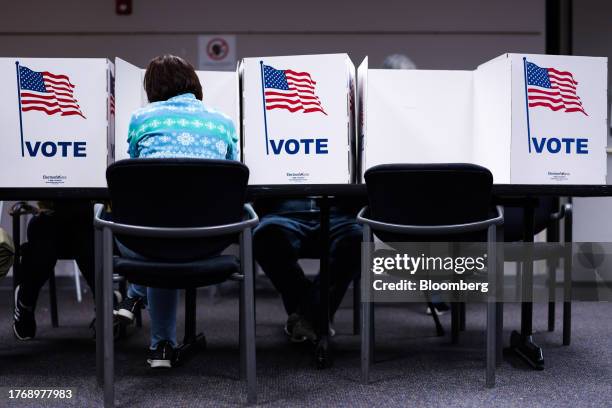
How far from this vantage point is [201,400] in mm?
1576

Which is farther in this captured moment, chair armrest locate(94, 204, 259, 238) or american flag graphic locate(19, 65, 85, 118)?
american flag graphic locate(19, 65, 85, 118)

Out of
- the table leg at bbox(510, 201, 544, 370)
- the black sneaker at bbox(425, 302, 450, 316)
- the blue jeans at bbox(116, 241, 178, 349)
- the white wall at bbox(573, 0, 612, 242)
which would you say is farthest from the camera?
the white wall at bbox(573, 0, 612, 242)

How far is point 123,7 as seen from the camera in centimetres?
396

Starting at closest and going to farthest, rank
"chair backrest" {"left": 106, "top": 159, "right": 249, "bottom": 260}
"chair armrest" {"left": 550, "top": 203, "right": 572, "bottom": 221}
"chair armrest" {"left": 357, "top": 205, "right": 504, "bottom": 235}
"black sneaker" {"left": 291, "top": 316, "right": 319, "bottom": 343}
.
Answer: "chair backrest" {"left": 106, "top": 159, "right": 249, "bottom": 260}, "chair armrest" {"left": 357, "top": 205, "right": 504, "bottom": 235}, "black sneaker" {"left": 291, "top": 316, "right": 319, "bottom": 343}, "chair armrest" {"left": 550, "top": 203, "right": 572, "bottom": 221}

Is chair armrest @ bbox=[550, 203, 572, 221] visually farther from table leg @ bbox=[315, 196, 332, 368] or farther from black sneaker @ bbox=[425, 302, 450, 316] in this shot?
table leg @ bbox=[315, 196, 332, 368]

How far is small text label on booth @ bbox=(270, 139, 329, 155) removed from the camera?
6.20 ft

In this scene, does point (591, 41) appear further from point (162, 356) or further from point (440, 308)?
point (162, 356)

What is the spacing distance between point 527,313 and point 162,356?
50.5 inches

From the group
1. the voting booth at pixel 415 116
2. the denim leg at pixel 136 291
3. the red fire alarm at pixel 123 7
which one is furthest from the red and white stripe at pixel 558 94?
the red fire alarm at pixel 123 7

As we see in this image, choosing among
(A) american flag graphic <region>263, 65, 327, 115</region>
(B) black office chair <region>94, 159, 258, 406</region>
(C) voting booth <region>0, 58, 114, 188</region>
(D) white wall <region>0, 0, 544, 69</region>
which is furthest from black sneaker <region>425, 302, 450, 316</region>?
(D) white wall <region>0, 0, 544, 69</region>

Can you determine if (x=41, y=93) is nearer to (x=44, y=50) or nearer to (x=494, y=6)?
(x=44, y=50)

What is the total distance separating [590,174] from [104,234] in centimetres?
155

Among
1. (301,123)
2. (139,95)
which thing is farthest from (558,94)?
(139,95)

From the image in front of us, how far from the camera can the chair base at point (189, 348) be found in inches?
75.4
